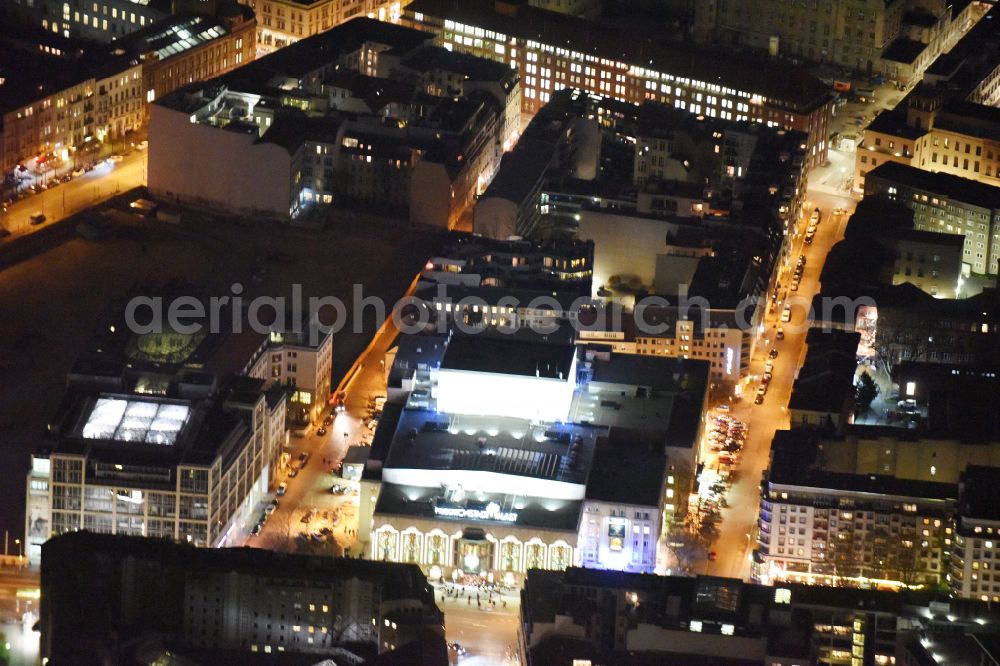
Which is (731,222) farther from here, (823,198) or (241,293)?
(241,293)

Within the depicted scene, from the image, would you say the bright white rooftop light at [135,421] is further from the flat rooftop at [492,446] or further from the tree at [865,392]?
the tree at [865,392]

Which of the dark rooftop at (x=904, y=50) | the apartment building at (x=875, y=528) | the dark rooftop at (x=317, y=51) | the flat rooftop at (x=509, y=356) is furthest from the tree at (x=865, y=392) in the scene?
the dark rooftop at (x=904, y=50)

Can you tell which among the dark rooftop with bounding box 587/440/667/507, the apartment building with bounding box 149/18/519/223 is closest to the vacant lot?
the apartment building with bounding box 149/18/519/223

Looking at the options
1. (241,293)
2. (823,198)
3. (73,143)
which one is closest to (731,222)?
(823,198)

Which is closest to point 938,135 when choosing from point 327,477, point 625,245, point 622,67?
point 622,67

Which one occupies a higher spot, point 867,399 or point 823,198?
point 823,198

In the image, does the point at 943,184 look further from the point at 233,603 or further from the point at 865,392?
the point at 233,603
